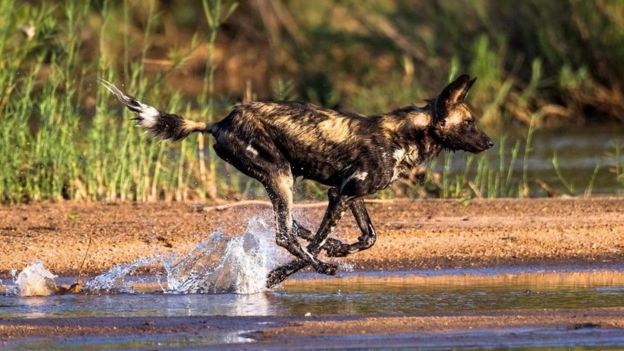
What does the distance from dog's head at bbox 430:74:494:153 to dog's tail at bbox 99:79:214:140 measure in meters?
1.52

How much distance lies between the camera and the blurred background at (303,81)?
12.2 meters

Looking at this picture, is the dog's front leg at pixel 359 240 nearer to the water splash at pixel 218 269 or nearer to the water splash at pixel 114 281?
the water splash at pixel 218 269

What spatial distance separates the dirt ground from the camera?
33.2ft

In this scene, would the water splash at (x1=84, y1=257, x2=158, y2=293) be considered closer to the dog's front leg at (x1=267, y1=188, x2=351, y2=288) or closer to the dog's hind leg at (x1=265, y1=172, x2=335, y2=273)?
the dog's front leg at (x1=267, y1=188, x2=351, y2=288)

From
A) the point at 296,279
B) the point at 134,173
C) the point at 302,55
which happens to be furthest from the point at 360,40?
the point at 296,279

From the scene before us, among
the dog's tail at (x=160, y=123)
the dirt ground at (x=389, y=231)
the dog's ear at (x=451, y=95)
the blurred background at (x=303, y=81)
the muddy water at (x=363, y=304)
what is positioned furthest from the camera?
the blurred background at (x=303, y=81)

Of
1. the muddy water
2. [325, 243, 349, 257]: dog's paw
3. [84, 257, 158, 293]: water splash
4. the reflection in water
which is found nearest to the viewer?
the muddy water

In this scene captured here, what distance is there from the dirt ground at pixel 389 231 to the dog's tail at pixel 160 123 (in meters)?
1.24

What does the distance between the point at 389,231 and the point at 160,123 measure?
236 cm

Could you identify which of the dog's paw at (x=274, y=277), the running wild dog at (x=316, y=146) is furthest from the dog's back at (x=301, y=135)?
the dog's paw at (x=274, y=277)

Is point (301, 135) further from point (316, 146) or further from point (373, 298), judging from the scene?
point (373, 298)

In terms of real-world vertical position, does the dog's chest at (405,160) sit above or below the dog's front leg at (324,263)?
above

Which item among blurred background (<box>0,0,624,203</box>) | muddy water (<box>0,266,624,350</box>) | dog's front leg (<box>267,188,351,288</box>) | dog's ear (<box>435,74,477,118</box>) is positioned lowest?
muddy water (<box>0,266,624,350</box>)

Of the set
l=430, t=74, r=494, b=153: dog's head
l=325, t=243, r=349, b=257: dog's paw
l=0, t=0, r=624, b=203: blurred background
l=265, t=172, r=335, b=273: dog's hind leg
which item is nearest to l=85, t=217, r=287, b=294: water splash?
l=265, t=172, r=335, b=273: dog's hind leg
